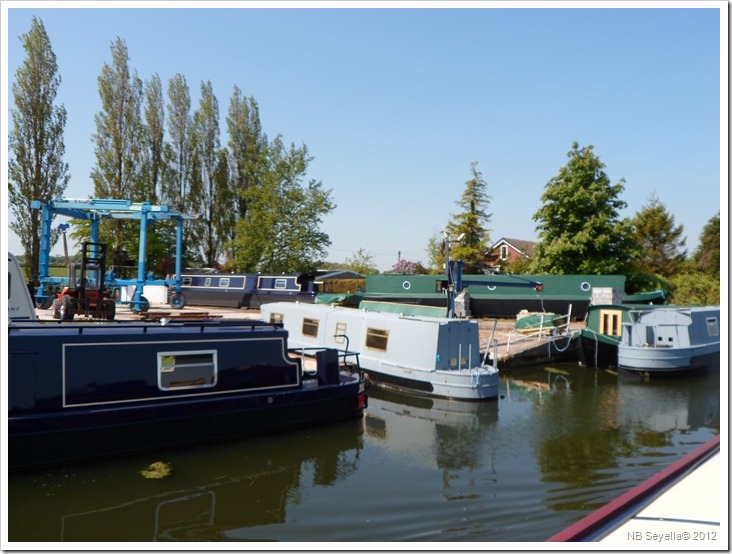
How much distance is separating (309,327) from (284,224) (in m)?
21.8

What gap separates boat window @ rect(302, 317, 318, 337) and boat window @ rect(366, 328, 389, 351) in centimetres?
218

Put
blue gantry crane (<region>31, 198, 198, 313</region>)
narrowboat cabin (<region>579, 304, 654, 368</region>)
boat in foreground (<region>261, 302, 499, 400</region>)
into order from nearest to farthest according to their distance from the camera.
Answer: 1. boat in foreground (<region>261, 302, 499, 400</region>)
2. narrowboat cabin (<region>579, 304, 654, 368</region>)
3. blue gantry crane (<region>31, 198, 198, 313</region>)

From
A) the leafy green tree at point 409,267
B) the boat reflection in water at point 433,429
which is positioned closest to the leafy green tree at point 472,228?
the leafy green tree at point 409,267

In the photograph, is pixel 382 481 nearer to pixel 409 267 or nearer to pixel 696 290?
pixel 696 290

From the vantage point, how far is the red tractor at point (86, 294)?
62.7 ft

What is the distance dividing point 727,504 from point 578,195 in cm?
2806

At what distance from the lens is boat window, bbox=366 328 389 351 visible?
14500 millimetres

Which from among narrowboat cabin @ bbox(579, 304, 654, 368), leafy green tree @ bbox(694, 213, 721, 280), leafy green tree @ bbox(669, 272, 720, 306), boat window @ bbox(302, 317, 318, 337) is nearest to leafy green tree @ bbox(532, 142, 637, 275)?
leafy green tree @ bbox(669, 272, 720, 306)

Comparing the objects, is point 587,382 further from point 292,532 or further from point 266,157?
point 266,157

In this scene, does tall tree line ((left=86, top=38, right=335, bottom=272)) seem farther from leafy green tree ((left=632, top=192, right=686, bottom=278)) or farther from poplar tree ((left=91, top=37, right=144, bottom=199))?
leafy green tree ((left=632, top=192, right=686, bottom=278))

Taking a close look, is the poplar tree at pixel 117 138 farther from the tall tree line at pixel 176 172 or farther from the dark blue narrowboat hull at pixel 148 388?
the dark blue narrowboat hull at pixel 148 388

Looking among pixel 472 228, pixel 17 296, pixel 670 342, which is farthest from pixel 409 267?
pixel 17 296

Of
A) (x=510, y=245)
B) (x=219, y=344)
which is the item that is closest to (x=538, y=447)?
(x=219, y=344)

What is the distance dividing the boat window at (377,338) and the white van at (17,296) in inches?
296
